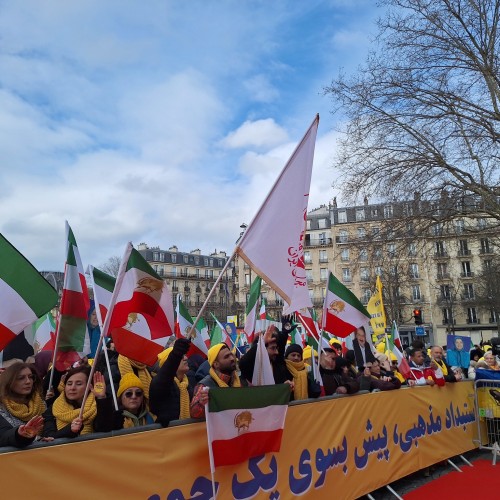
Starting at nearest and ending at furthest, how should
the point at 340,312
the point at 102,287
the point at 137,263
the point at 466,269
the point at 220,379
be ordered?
the point at 137,263 < the point at 220,379 < the point at 102,287 < the point at 340,312 < the point at 466,269

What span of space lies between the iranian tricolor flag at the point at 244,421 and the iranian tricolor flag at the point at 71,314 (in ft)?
5.18

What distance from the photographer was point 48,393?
14.5 feet

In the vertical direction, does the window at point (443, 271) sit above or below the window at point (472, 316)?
above

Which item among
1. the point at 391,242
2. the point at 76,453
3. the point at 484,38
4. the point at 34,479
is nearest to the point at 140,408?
the point at 76,453

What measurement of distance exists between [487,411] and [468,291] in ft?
180

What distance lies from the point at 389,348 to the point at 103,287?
6.44 m

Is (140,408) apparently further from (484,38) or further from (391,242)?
(484,38)

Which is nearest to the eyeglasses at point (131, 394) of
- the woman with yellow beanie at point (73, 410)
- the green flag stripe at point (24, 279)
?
the woman with yellow beanie at point (73, 410)

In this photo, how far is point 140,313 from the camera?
4164 millimetres

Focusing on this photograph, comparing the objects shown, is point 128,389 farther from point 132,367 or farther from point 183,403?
point 132,367

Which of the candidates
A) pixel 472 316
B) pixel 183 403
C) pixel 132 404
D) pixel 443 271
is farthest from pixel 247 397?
pixel 443 271

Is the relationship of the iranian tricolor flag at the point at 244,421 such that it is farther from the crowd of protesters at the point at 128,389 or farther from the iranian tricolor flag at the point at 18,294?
the iranian tricolor flag at the point at 18,294

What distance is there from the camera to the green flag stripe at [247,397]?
149 inches

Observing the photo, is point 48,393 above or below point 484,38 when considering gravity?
below
